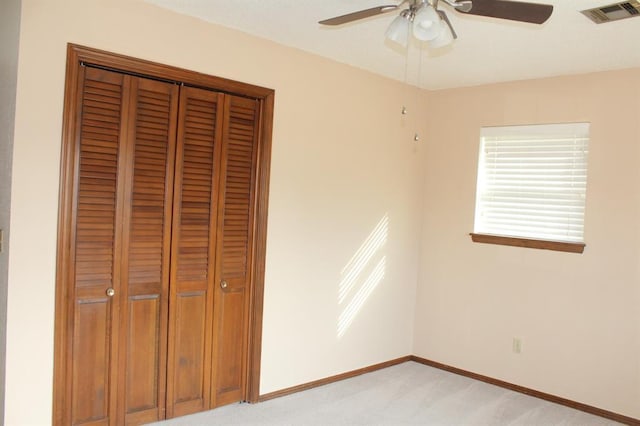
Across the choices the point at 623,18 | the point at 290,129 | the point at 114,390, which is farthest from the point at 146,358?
the point at 623,18

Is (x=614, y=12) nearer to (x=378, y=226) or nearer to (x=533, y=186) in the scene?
(x=533, y=186)

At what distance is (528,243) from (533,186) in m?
0.42

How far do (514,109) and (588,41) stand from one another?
3.30 feet

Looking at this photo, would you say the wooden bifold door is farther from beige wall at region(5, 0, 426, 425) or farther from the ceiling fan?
the ceiling fan

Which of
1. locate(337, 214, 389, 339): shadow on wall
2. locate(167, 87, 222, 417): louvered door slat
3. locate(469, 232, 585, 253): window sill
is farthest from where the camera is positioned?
locate(337, 214, 389, 339): shadow on wall

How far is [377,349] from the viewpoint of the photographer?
422 cm

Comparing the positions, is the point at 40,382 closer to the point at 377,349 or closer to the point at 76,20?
the point at 76,20

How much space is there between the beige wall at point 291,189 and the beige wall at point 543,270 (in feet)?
0.78

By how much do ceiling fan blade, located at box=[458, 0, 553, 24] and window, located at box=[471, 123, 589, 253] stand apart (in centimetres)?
201

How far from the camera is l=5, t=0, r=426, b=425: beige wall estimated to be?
2494mm

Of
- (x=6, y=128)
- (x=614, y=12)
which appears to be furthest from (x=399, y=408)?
(x=6, y=128)

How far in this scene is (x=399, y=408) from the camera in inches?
136

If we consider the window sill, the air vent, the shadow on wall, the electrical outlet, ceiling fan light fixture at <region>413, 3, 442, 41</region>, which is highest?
the air vent

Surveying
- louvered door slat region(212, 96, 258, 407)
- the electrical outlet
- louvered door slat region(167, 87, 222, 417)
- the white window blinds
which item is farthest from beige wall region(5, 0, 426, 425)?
the electrical outlet
